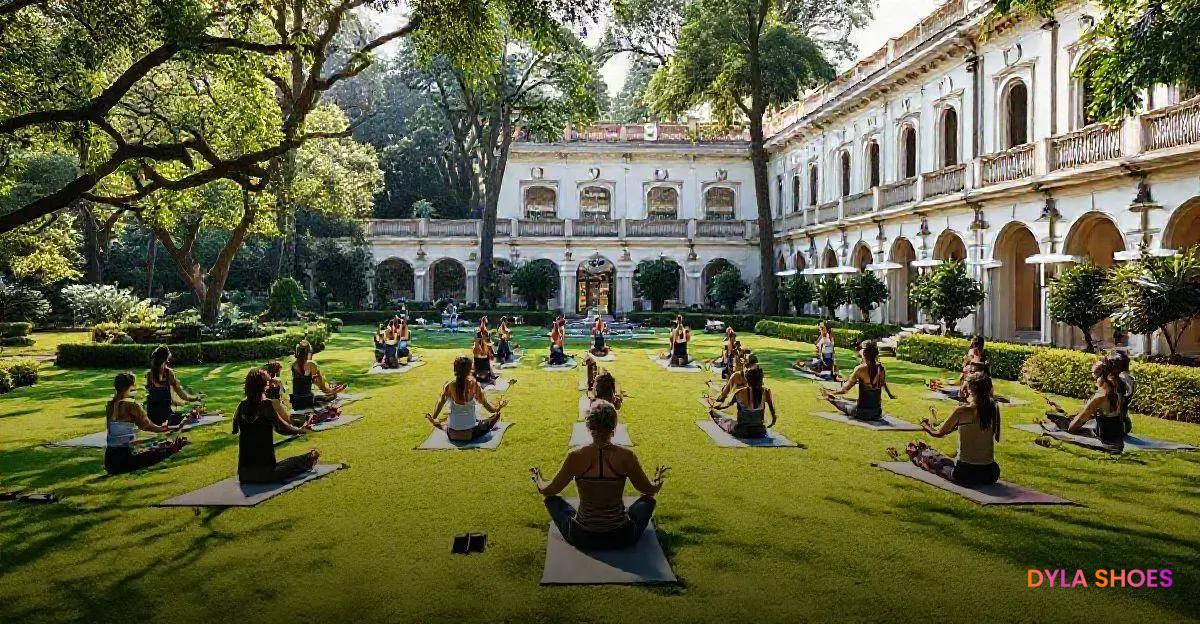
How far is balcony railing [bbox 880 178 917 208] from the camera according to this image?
28219 millimetres

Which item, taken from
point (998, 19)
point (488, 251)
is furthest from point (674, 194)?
point (998, 19)

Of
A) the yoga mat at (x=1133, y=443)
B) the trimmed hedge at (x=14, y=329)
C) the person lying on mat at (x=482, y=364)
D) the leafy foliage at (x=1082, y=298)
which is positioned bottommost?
the yoga mat at (x=1133, y=443)

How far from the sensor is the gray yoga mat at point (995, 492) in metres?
6.86

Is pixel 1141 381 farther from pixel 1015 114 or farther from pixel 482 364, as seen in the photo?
pixel 1015 114

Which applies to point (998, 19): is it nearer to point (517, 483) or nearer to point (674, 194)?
point (517, 483)

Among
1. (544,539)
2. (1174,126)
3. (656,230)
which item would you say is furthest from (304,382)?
(656,230)

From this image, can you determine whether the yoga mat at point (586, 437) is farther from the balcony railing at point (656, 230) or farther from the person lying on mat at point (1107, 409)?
the balcony railing at point (656, 230)

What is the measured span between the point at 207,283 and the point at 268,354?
425 cm

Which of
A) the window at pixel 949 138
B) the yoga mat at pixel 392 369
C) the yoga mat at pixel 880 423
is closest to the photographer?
the yoga mat at pixel 880 423

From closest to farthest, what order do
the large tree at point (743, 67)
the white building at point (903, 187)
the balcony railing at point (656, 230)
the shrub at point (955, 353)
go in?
the shrub at point (955, 353) < the white building at point (903, 187) < the large tree at point (743, 67) < the balcony railing at point (656, 230)

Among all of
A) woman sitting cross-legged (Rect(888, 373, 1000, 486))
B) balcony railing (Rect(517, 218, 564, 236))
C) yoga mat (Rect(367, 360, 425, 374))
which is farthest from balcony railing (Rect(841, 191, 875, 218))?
woman sitting cross-legged (Rect(888, 373, 1000, 486))

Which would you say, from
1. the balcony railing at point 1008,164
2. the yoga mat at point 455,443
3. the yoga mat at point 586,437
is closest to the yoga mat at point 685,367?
the yoga mat at point 586,437

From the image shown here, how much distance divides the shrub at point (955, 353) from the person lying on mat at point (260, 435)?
1397 cm

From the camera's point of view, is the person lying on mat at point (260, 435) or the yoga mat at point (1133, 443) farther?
the yoga mat at point (1133, 443)
